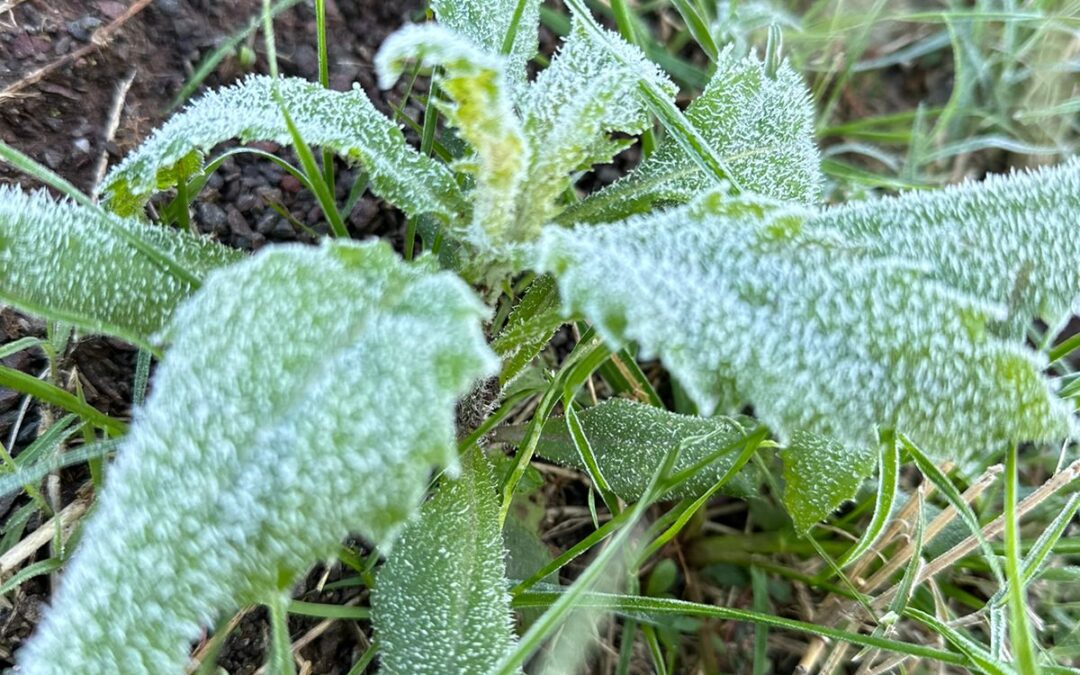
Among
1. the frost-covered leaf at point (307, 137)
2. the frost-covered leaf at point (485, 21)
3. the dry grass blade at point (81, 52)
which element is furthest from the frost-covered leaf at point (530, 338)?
the dry grass blade at point (81, 52)

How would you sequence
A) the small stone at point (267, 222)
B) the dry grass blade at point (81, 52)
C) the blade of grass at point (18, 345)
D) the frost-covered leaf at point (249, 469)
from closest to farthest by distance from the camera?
the frost-covered leaf at point (249, 469)
the blade of grass at point (18, 345)
the dry grass blade at point (81, 52)
the small stone at point (267, 222)

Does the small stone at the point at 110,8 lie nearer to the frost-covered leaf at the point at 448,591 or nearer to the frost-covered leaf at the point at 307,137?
the frost-covered leaf at the point at 307,137

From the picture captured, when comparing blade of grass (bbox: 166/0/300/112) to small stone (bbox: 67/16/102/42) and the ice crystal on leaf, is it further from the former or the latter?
the ice crystal on leaf

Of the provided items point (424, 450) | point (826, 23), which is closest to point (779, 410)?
point (424, 450)

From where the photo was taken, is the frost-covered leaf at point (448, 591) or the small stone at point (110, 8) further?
the small stone at point (110, 8)

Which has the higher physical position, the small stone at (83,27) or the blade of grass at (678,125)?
the small stone at (83,27)

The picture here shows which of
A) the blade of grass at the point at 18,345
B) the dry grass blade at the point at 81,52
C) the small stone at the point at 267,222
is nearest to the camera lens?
the blade of grass at the point at 18,345

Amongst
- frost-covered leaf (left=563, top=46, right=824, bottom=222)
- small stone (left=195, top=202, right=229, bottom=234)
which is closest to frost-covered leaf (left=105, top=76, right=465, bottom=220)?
frost-covered leaf (left=563, top=46, right=824, bottom=222)

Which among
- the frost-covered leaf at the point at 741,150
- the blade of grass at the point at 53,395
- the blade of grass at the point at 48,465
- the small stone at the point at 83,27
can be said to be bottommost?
the blade of grass at the point at 48,465
